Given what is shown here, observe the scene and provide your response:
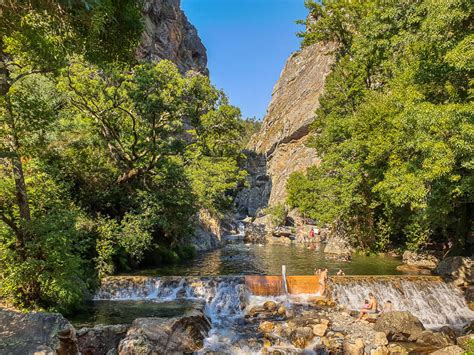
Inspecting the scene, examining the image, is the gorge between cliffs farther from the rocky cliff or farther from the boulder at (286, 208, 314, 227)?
the rocky cliff

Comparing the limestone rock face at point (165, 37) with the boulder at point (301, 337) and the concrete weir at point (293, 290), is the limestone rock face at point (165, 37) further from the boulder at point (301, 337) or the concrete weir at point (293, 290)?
the boulder at point (301, 337)

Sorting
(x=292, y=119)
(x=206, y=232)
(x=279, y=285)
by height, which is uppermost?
(x=292, y=119)

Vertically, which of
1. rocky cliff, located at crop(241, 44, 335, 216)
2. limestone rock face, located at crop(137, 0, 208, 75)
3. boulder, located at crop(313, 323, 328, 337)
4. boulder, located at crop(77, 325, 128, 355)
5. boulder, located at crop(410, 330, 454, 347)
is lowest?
boulder, located at crop(410, 330, 454, 347)

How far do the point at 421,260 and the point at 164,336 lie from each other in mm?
17180

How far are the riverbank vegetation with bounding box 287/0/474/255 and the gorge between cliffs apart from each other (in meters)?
0.11

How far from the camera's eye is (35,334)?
5160 millimetres

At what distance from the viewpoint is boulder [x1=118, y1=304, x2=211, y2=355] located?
766 cm

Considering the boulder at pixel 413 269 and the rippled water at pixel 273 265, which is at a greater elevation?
the rippled water at pixel 273 265

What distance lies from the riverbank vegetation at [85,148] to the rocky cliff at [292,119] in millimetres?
39426

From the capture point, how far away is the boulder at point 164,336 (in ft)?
25.1

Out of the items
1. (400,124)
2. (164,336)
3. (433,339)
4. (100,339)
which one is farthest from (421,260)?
(100,339)

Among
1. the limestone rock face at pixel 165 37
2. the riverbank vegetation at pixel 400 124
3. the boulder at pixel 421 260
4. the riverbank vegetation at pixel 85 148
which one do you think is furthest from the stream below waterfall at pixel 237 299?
the limestone rock face at pixel 165 37

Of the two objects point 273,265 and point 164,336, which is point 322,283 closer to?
point 273,265

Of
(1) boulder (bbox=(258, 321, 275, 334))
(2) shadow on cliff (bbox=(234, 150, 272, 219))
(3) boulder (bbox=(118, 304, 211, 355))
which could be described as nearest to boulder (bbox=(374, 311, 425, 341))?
(1) boulder (bbox=(258, 321, 275, 334))
